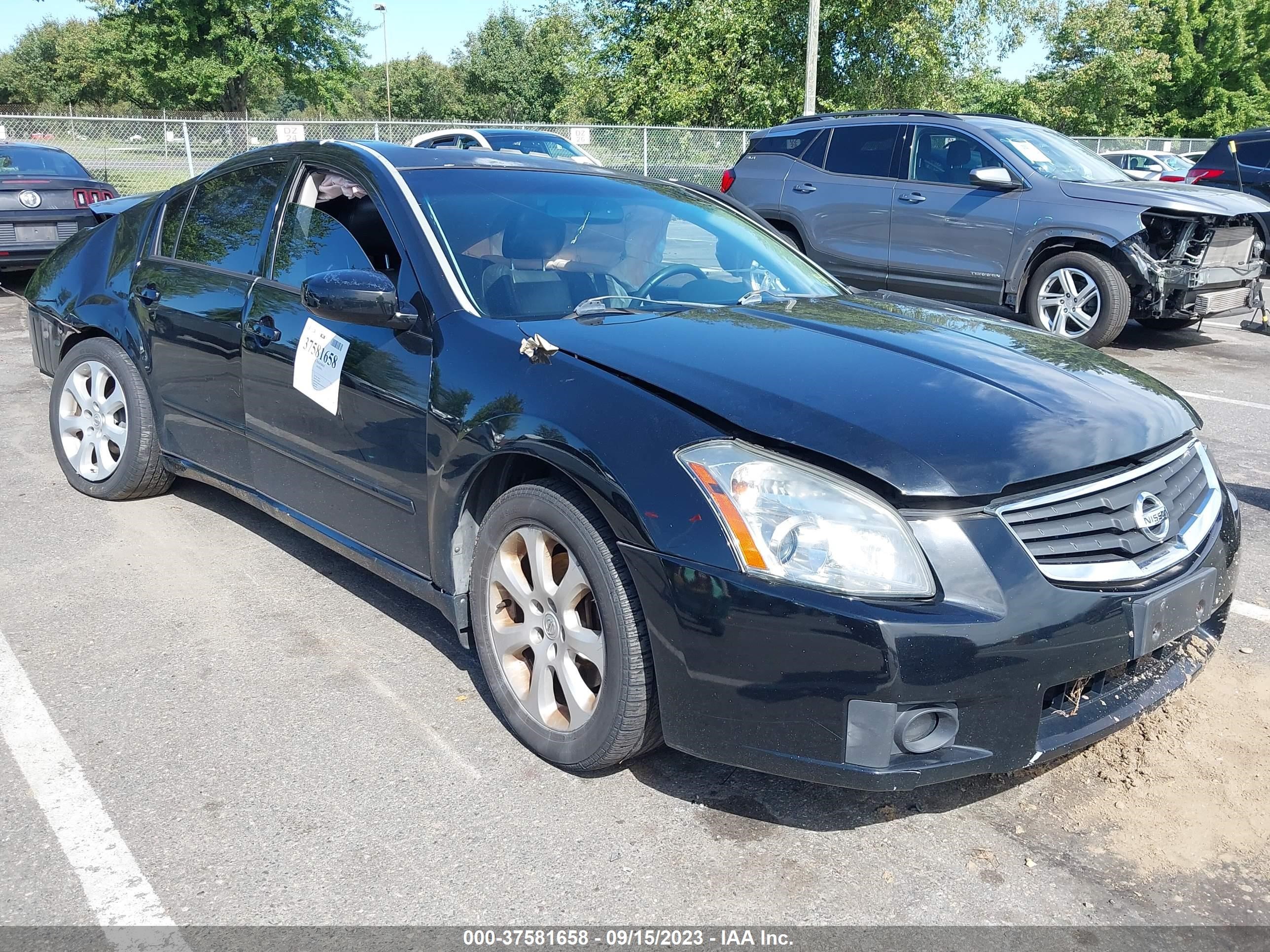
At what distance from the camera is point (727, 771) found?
117 inches

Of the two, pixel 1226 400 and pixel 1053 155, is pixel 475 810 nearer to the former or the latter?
pixel 1226 400

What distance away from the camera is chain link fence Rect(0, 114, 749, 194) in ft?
64.4

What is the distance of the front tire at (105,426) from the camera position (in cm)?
466

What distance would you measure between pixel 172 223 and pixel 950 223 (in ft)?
22.2

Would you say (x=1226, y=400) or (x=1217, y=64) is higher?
(x=1217, y=64)

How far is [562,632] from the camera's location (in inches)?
111

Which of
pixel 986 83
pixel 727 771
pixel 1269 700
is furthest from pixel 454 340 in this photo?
pixel 986 83

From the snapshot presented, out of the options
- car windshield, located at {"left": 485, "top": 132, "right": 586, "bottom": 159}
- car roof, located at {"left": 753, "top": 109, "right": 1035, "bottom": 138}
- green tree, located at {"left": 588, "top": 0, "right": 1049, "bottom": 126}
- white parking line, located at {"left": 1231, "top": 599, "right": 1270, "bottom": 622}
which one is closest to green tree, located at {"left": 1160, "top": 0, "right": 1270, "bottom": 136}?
green tree, located at {"left": 588, "top": 0, "right": 1049, "bottom": 126}

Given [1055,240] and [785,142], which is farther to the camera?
[785,142]

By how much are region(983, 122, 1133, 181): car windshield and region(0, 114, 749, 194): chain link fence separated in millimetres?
8388

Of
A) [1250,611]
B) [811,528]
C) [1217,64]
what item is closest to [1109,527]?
[811,528]

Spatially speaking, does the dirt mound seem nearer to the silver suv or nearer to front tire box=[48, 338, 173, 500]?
front tire box=[48, 338, 173, 500]

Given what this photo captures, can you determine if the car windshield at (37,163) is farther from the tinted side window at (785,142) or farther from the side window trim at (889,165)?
the side window trim at (889,165)

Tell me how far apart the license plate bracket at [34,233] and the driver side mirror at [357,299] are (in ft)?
31.6
